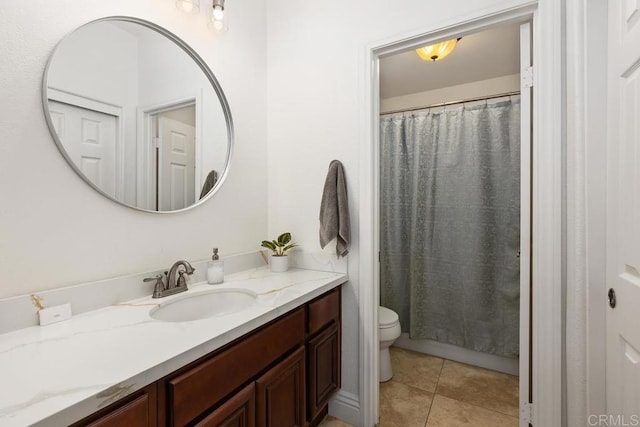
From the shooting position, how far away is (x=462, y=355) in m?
2.27

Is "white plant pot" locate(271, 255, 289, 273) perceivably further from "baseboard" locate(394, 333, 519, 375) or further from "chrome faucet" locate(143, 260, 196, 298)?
"baseboard" locate(394, 333, 519, 375)

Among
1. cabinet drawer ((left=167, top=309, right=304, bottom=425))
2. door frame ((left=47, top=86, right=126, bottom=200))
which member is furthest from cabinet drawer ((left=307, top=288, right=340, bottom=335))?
door frame ((left=47, top=86, right=126, bottom=200))

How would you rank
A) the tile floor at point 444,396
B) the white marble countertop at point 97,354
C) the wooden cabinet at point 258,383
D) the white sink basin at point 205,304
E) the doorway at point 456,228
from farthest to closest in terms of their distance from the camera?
the doorway at point 456,228
the tile floor at point 444,396
the white sink basin at point 205,304
the wooden cabinet at point 258,383
the white marble countertop at point 97,354

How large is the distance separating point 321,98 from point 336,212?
666 millimetres

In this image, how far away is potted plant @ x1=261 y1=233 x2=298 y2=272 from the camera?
166 cm

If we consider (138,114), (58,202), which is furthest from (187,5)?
(58,202)

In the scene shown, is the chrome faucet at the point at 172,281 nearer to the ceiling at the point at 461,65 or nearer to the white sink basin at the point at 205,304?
the white sink basin at the point at 205,304

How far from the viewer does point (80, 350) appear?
759 mm

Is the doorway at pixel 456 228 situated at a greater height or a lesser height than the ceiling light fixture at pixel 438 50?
lesser

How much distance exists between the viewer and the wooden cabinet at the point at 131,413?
61 cm

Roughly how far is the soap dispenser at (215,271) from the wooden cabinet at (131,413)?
703 mm

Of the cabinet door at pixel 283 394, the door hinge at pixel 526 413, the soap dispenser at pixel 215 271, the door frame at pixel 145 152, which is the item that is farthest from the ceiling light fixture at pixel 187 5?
the door hinge at pixel 526 413

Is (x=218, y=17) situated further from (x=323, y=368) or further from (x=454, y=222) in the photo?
(x=454, y=222)

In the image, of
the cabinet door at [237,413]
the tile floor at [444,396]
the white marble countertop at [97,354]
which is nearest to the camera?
the white marble countertop at [97,354]
